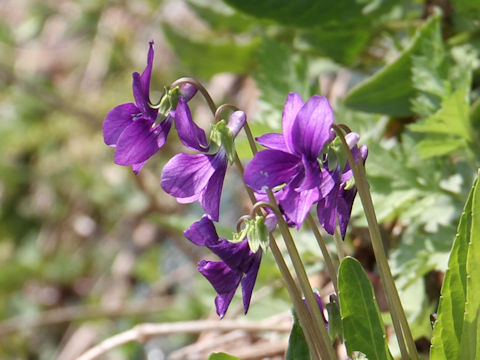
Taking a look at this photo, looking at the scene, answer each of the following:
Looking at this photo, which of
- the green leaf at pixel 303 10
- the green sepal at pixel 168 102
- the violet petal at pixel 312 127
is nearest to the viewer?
the violet petal at pixel 312 127

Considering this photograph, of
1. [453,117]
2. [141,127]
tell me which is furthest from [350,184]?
[453,117]

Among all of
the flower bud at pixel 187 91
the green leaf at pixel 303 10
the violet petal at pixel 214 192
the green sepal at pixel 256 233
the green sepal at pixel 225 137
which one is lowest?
the green sepal at pixel 256 233

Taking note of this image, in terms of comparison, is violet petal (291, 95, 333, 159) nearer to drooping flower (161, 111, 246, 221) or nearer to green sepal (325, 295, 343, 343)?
drooping flower (161, 111, 246, 221)

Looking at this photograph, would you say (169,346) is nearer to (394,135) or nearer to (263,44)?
(394,135)

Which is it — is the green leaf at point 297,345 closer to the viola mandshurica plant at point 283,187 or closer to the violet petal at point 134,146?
the viola mandshurica plant at point 283,187

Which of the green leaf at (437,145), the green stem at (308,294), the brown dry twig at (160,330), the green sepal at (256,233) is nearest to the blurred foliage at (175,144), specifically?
the green leaf at (437,145)

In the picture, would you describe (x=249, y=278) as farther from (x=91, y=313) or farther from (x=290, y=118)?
(x=91, y=313)

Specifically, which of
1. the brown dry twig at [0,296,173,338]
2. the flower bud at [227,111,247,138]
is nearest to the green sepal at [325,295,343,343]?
the flower bud at [227,111,247,138]

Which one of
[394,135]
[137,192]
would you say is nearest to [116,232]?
[137,192]
